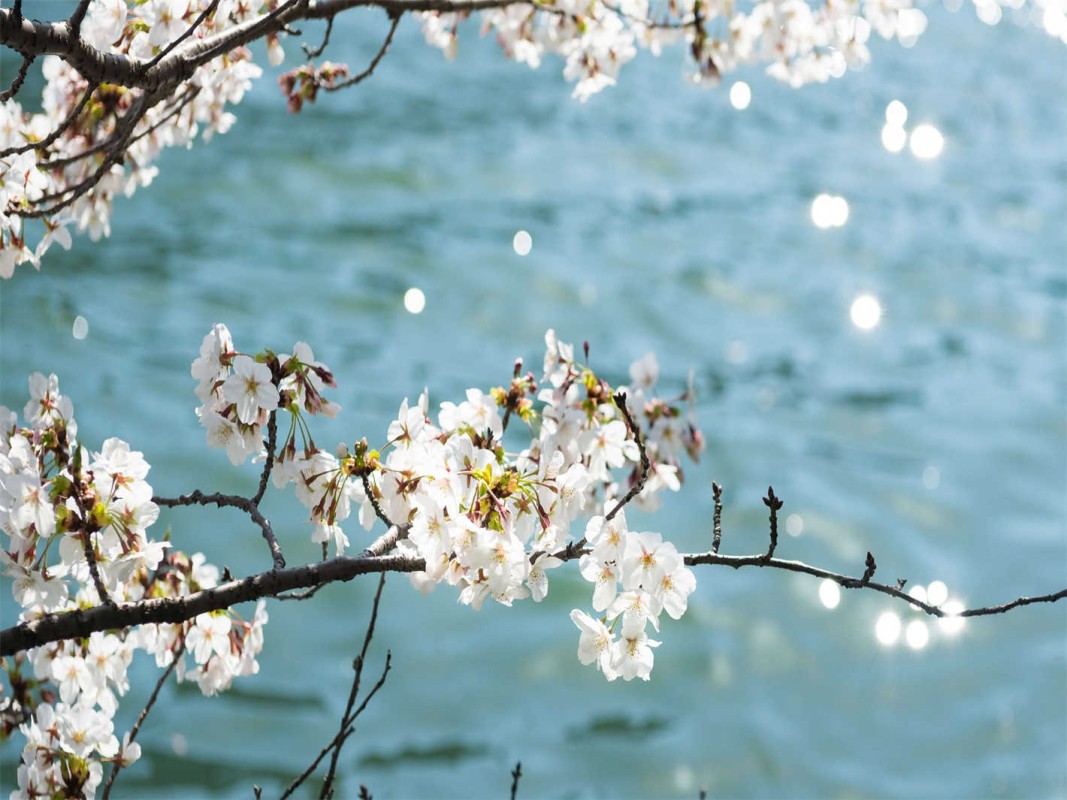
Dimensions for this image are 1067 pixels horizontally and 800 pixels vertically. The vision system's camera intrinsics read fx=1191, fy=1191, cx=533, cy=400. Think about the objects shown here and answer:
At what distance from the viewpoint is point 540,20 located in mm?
3986

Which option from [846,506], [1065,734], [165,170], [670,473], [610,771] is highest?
[165,170]

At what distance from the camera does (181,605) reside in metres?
1.77

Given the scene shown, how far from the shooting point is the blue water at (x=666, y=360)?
587 cm

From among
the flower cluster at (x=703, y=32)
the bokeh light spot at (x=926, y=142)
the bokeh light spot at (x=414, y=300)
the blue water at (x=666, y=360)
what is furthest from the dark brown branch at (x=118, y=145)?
the bokeh light spot at (x=926, y=142)

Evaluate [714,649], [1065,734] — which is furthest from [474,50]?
[1065,734]

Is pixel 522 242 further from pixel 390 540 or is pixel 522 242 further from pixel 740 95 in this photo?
pixel 390 540

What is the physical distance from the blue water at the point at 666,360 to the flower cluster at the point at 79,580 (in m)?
3.24

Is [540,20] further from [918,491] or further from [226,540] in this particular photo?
[918,491]

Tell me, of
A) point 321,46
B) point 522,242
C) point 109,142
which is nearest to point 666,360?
point 522,242

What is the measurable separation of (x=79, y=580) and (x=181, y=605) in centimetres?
53

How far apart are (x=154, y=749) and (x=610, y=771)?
2142 mm

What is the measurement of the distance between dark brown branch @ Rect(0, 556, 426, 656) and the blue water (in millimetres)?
3920

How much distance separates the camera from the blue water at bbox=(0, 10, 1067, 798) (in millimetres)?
5871

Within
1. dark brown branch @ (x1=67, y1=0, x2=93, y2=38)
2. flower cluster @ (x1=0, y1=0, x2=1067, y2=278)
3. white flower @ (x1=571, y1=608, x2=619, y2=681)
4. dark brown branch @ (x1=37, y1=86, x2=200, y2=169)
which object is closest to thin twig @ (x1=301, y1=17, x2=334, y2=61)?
flower cluster @ (x1=0, y1=0, x2=1067, y2=278)
